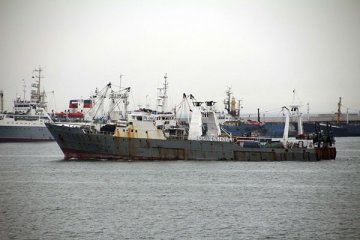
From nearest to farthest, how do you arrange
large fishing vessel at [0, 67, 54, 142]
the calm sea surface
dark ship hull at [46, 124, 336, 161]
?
1. the calm sea surface
2. dark ship hull at [46, 124, 336, 161]
3. large fishing vessel at [0, 67, 54, 142]

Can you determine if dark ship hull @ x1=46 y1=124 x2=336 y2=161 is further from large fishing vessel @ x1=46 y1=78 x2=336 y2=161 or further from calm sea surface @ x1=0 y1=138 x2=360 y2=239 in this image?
calm sea surface @ x1=0 y1=138 x2=360 y2=239

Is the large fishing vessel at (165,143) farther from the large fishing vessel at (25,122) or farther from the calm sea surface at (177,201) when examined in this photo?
the large fishing vessel at (25,122)

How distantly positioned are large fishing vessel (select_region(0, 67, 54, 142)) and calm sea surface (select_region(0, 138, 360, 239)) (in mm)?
55183

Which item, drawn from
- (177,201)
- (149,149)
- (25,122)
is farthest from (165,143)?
(25,122)

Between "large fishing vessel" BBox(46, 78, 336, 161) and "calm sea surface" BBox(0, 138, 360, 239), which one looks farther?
"large fishing vessel" BBox(46, 78, 336, 161)

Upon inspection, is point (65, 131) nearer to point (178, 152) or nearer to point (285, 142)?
point (178, 152)

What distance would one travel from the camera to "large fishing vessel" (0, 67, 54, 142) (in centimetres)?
11544

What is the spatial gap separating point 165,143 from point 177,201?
26.0 meters

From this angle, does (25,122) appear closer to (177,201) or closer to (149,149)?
(149,149)

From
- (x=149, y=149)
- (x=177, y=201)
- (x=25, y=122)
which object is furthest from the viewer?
(x=25, y=122)

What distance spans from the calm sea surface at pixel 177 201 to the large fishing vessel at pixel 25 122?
2173 inches

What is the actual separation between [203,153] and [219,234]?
3636cm

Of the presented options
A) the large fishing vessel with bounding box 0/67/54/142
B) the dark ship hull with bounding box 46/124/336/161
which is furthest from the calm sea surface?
the large fishing vessel with bounding box 0/67/54/142

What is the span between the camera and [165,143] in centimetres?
6538
